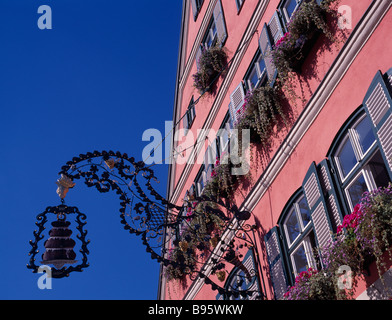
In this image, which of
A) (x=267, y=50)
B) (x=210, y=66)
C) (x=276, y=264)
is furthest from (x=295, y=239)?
(x=210, y=66)

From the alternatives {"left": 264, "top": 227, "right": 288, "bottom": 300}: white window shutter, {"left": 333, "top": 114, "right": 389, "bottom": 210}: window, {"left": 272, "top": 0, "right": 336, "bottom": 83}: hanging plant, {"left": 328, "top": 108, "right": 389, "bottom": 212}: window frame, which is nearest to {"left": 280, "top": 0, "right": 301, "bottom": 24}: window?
{"left": 272, "top": 0, "right": 336, "bottom": 83}: hanging plant

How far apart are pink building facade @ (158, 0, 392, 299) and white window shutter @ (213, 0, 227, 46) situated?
878 millimetres

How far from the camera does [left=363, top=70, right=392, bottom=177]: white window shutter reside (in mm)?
5578

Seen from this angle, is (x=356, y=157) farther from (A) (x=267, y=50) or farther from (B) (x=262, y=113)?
(A) (x=267, y=50)

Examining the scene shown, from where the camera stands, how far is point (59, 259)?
6.75m

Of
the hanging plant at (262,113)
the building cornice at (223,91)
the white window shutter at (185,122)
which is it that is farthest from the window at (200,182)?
the hanging plant at (262,113)

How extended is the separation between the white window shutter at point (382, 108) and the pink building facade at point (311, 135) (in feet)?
0.04

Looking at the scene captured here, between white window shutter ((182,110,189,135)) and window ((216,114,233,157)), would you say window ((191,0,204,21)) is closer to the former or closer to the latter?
white window shutter ((182,110,189,135))

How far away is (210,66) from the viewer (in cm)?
1267

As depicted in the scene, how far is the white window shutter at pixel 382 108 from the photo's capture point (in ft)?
18.3

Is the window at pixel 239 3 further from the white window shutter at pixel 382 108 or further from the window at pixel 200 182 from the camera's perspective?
the white window shutter at pixel 382 108

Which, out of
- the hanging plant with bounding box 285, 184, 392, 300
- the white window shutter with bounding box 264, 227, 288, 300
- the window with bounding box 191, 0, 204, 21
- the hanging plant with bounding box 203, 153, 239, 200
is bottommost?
the hanging plant with bounding box 285, 184, 392, 300

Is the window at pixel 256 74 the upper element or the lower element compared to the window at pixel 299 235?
upper
